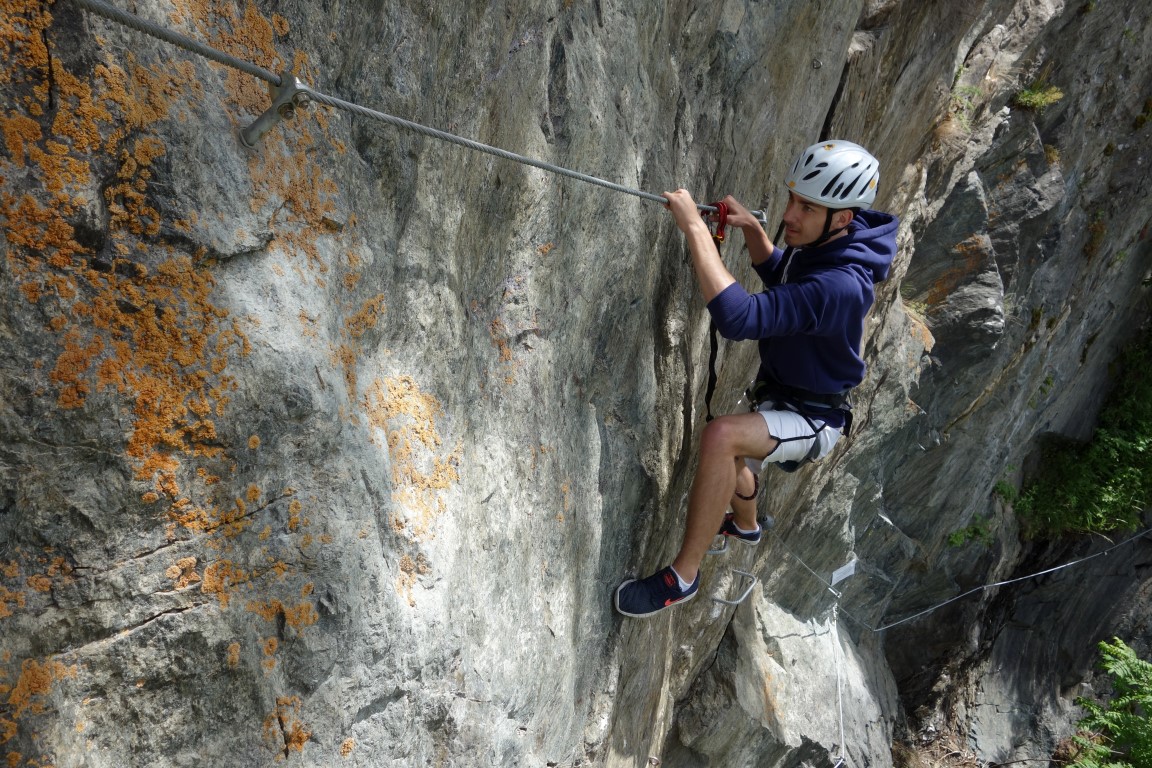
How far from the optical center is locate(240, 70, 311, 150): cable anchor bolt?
222cm

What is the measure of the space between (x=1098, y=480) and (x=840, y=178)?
38.3 feet

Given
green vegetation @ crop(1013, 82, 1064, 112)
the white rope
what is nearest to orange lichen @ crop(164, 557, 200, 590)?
the white rope

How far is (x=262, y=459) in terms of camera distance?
2309mm

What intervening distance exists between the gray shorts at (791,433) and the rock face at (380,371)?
60 cm

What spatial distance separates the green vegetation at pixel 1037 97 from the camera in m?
9.82

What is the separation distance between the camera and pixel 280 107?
2.24 meters

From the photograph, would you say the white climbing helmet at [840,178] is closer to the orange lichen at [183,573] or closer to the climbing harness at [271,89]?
the climbing harness at [271,89]

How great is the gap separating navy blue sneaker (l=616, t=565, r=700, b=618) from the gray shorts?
2.77 feet

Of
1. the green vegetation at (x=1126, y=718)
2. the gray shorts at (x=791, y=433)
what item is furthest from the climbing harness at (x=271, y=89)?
the green vegetation at (x=1126, y=718)

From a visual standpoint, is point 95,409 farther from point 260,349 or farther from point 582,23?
point 582,23

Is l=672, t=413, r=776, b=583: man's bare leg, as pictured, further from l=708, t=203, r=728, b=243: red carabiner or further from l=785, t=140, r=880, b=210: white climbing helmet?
l=785, t=140, r=880, b=210: white climbing helmet

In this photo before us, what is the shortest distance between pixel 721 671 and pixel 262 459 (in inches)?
230

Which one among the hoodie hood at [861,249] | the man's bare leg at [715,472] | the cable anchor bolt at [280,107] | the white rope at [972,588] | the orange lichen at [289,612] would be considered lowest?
the white rope at [972,588]

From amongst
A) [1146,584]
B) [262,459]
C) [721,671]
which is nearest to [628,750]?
[721,671]
